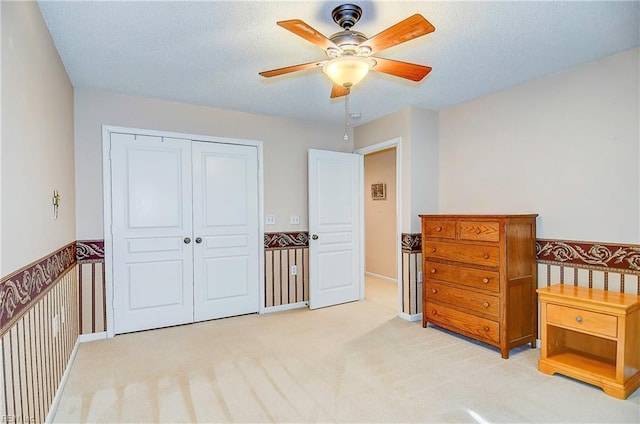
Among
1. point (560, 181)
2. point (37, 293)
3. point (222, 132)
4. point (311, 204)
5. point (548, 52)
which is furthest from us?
point (311, 204)

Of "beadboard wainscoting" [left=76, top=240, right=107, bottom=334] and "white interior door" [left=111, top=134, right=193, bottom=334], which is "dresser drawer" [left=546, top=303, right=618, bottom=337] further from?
"beadboard wainscoting" [left=76, top=240, right=107, bottom=334]

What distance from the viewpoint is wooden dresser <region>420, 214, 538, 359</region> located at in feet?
9.56

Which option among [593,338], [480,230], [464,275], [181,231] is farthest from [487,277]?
[181,231]

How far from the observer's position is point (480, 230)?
121 inches

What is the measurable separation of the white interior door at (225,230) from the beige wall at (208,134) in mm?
187

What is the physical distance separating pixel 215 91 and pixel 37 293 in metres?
2.22

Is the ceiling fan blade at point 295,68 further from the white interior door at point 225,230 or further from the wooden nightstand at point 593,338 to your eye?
the wooden nightstand at point 593,338

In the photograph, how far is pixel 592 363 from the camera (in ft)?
8.32

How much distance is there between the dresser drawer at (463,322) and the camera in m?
2.99

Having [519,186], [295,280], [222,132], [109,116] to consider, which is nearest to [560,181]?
[519,186]

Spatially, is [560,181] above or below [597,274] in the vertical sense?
above

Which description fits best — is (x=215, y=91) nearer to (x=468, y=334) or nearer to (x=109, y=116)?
(x=109, y=116)

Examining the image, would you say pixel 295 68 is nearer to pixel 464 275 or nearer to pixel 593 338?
pixel 464 275

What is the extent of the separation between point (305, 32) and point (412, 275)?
9.46 ft
